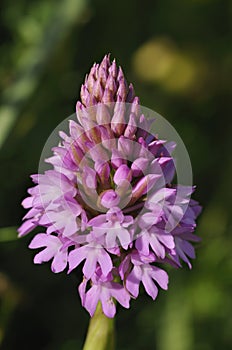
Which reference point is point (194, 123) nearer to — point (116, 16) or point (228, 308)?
point (116, 16)

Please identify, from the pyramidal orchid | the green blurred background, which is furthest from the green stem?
the green blurred background

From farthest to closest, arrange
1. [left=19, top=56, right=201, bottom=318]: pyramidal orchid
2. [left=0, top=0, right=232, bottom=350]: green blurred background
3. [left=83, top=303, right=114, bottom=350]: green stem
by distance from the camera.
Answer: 1. [left=0, top=0, right=232, bottom=350]: green blurred background
2. [left=83, top=303, right=114, bottom=350]: green stem
3. [left=19, top=56, right=201, bottom=318]: pyramidal orchid

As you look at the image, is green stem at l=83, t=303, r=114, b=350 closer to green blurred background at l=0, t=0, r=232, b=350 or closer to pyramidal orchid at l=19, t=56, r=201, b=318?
pyramidal orchid at l=19, t=56, r=201, b=318

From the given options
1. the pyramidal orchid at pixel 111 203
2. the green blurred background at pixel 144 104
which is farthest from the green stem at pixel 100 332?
the green blurred background at pixel 144 104

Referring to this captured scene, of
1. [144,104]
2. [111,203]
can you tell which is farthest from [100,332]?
[144,104]

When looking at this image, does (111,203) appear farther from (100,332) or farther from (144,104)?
(144,104)

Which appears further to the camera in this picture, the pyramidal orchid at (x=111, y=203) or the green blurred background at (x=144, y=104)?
the green blurred background at (x=144, y=104)

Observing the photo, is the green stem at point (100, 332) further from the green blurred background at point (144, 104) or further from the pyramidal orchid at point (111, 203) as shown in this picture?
the green blurred background at point (144, 104)
